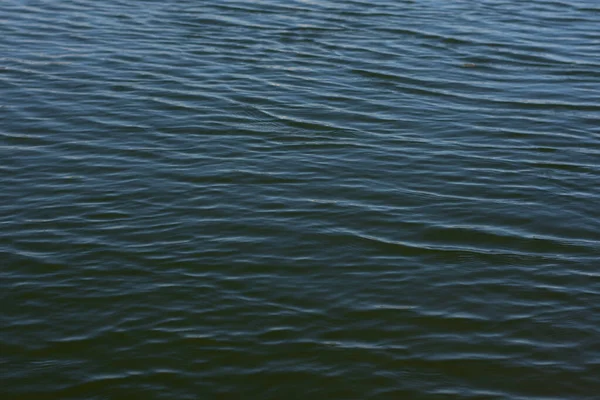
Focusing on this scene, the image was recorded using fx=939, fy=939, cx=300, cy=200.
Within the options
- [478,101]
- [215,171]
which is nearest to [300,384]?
[215,171]

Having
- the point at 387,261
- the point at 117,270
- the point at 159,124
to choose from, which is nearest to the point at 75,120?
the point at 159,124

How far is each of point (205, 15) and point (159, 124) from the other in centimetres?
657

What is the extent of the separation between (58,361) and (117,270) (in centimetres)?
175

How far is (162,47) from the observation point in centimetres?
1828

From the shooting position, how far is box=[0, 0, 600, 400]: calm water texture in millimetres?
8914

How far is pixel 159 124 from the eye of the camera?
14648 mm

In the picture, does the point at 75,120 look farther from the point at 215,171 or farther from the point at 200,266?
the point at 200,266

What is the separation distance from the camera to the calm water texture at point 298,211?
351 inches

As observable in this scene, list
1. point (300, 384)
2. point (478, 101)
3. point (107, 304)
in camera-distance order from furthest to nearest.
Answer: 1. point (478, 101)
2. point (107, 304)
3. point (300, 384)

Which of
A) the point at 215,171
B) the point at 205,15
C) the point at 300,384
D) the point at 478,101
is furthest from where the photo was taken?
the point at 205,15

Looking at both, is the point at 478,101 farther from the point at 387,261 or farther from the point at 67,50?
the point at 67,50

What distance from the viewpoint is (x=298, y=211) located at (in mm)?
11898

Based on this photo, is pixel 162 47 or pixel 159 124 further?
pixel 162 47

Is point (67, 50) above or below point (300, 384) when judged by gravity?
above
